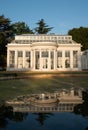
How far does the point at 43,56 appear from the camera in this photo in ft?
180

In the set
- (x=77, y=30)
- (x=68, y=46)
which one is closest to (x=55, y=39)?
(x=68, y=46)

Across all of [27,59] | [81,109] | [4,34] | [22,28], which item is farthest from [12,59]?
[81,109]

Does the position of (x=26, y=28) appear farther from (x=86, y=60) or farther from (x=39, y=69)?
(x=39, y=69)

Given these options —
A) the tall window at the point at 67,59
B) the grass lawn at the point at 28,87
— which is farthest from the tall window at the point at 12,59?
the grass lawn at the point at 28,87

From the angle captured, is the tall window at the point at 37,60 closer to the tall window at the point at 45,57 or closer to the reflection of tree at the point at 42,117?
the tall window at the point at 45,57

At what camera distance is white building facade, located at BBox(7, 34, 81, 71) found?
54.7 m

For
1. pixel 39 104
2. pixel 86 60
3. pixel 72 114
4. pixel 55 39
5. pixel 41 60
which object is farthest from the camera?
pixel 86 60

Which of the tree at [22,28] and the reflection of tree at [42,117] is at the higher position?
the tree at [22,28]

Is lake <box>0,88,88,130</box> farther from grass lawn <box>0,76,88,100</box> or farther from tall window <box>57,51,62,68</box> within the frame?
tall window <box>57,51,62,68</box>

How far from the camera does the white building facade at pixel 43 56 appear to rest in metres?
54.7

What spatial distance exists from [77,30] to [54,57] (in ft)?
105

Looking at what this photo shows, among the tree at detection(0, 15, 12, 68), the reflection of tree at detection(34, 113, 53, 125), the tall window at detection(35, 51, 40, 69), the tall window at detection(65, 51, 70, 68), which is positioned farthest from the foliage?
the reflection of tree at detection(34, 113, 53, 125)

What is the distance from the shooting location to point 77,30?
84.2 metres

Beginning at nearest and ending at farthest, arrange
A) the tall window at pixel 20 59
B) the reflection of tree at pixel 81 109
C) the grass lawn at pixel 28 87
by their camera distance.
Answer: the reflection of tree at pixel 81 109, the grass lawn at pixel 28 87, the tall window at pixel 20 59
